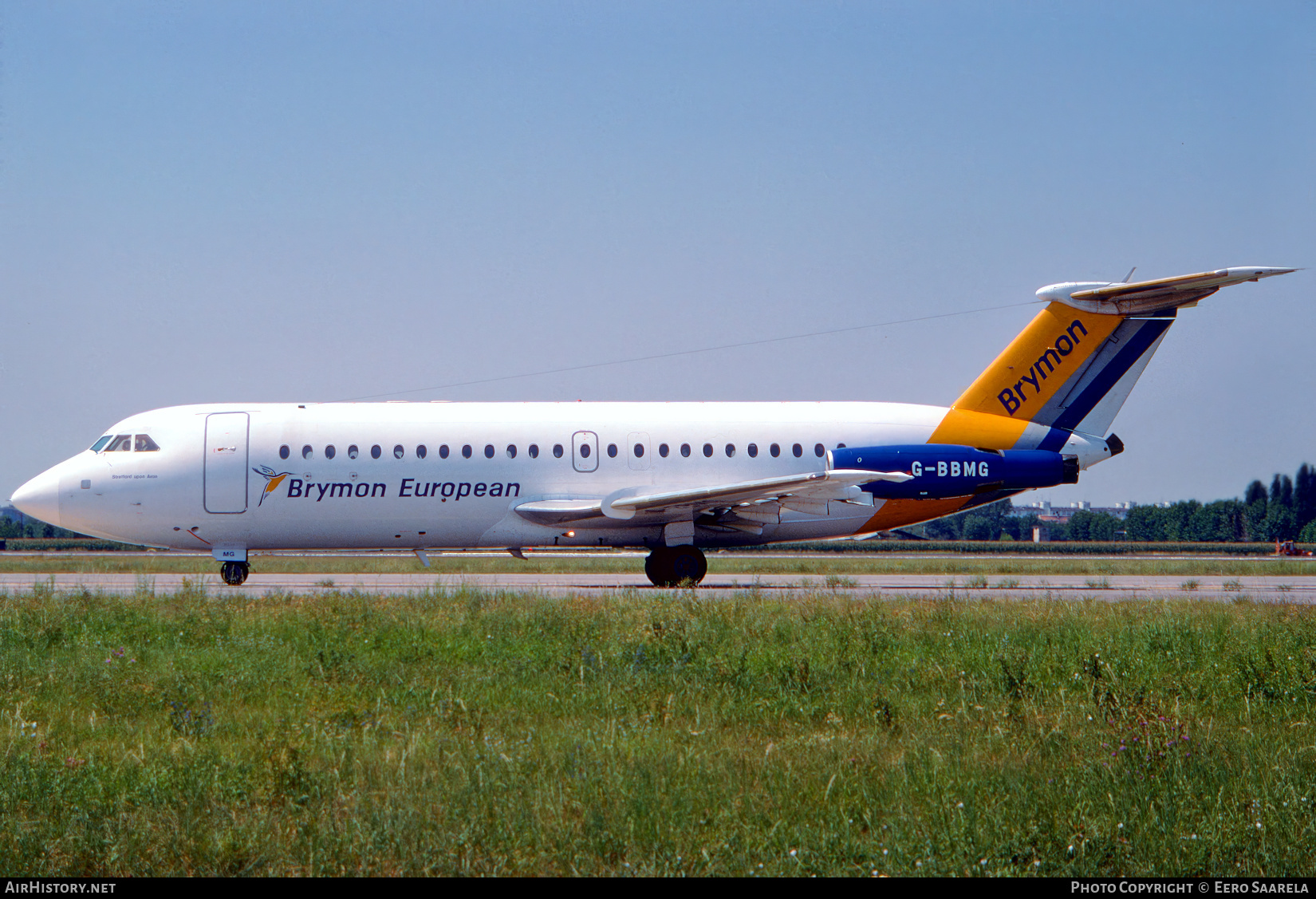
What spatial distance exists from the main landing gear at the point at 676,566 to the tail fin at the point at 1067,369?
5.64 meters

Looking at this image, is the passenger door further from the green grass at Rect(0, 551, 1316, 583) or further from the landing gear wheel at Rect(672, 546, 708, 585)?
the landing gear wheel at Rect(672, 546, 708, 585)

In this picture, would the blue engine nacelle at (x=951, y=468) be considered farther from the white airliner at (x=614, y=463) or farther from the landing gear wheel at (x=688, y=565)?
the landing gear wheel at (x=688, y=565)

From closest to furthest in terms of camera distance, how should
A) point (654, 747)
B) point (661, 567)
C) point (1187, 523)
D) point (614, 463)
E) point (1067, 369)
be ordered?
point (654, 747) < point (661, 567) < point (614, 463) < point (1067, 369) < point (1187, 523)

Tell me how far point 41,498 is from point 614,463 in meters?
11.3

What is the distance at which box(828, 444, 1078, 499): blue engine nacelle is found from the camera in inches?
896

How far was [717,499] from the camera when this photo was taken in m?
21.2

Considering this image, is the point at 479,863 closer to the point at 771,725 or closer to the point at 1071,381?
the point at 771,725

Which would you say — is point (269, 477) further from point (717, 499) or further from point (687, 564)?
point (717, 499)

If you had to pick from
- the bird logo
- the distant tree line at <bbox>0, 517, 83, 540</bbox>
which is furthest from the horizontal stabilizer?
the distant tree line at <bbox>0, 517, 83, 540</bbox>

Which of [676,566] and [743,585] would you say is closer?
[676,566]

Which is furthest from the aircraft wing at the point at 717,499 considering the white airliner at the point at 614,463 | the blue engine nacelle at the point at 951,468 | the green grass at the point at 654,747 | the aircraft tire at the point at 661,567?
the green grass at the point at 654,747

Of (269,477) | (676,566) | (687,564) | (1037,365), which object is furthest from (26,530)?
(1037,365)

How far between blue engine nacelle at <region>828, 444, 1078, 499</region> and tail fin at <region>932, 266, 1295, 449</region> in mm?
394

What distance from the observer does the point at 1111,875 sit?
18.5 ft
